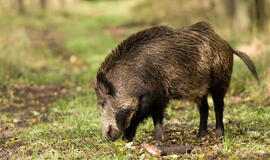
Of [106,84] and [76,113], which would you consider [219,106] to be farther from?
[76,113]

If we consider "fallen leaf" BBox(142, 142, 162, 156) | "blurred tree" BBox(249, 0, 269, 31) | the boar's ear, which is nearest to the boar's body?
the boar's ear

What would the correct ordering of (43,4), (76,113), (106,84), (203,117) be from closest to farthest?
(106,84) → (203,117) → (76,113) → (43,4)

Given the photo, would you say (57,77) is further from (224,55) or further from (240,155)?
(240,155)

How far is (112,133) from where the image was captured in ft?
16.4

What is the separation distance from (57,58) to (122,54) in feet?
26.6

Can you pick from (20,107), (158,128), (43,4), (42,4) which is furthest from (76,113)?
(43,4)

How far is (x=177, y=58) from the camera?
516 cm

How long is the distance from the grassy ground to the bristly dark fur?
39.5 inches

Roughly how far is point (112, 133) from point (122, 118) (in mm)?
233

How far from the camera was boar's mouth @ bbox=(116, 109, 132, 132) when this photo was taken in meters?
4.95

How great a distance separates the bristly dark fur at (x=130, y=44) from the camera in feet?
16.9

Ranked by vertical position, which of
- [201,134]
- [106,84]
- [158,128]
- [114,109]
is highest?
[106,84]

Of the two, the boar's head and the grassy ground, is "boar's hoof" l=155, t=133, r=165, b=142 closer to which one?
Result: the grassy ground

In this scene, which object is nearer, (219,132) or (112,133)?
(112,133)
